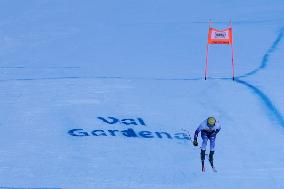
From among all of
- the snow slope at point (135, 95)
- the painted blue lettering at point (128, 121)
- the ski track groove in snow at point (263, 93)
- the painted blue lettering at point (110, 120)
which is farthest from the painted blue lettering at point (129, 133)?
the ski track groove in snow at point (263, 93)

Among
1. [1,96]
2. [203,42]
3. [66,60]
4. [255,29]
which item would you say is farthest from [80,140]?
[255,29]

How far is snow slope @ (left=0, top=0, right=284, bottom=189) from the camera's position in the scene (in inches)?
442

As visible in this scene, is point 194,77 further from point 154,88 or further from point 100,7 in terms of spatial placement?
point 100,7

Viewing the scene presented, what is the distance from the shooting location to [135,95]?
15070 mm

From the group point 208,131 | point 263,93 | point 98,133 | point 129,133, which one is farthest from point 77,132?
point 263,93

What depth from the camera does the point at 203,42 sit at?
19.6m

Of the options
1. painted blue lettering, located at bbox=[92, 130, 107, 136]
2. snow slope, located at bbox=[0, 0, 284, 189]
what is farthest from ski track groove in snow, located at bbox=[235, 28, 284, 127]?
painted blue lettering, located at bbox=[92, 130, 107, 136]

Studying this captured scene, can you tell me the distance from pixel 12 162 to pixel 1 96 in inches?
156

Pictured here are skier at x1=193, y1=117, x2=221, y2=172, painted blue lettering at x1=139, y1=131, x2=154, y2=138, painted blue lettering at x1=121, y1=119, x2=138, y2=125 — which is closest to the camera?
skier at x1=193, y1=117, x2=221, y2=172

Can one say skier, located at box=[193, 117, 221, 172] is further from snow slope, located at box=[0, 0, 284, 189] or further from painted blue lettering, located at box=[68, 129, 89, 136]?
painted blue lettering, located at box=[68, 129, 89, 136]

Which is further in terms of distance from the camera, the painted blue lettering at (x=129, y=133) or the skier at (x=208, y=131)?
the painted blue lettering at (x=129, y=133)

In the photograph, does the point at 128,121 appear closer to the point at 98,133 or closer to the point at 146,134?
the point at 146,134

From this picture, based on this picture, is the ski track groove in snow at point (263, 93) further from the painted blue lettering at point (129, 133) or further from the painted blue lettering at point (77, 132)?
the painted blue lettering at point (77, 132)

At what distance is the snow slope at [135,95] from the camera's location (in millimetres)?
11234
